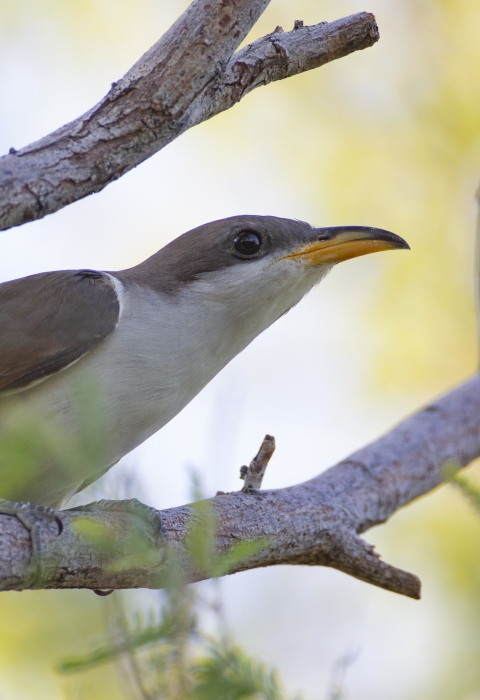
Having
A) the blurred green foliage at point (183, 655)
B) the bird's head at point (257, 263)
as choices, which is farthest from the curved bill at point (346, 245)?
the blurred green foliage at point (183, 655)

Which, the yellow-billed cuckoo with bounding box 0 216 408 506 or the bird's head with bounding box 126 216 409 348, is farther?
the bird's head with bounding box 126 216 409 348

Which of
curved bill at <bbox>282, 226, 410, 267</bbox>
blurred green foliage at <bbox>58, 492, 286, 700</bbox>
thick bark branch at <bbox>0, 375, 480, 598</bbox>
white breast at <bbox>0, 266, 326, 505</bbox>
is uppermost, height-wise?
curved bill at <bbox>282, 226, 410, 267</bbox>

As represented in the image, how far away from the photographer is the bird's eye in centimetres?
449

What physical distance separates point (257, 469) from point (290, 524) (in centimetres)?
32

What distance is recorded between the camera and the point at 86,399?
10.2 feet

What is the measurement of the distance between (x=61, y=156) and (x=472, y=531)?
5884 mm

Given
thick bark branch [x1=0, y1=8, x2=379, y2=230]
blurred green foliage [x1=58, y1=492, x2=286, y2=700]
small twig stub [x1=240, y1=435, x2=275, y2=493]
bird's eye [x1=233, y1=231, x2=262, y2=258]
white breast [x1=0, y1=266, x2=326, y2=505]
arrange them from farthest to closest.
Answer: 1. bird's eye [x1=233, y1=231, x2=262, y2=258]
2. small twig stub [x1=240, y1=435, x2=275, y2=493]
3. white breast [x1=0, y1=266, x2=326, y2=505]
4. thick bark branch [x1=0, y1=8, x2=379, y2=230]
5. blurred green foliage [x1=58, y1=492, x2=286, y2=700]

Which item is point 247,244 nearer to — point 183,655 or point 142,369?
point 142,369

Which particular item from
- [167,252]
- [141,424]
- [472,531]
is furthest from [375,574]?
[472,531]

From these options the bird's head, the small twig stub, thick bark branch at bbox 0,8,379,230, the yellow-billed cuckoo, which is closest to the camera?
thick bark branch at bbox 0,8,379,230

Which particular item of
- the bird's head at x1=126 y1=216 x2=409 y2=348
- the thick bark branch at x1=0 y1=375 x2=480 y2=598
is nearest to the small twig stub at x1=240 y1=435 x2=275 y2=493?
the thick bark branch at x1=0 y1=375 x2=480 y2=598

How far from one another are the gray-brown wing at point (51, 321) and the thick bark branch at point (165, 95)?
4.21 ft

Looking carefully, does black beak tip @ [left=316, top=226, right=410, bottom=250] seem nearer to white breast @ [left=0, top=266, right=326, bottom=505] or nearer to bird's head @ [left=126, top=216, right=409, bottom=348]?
bird's head @ [left=126, top=216, right=409, bottom=348]

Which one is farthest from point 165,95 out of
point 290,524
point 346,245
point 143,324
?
point 290,524
